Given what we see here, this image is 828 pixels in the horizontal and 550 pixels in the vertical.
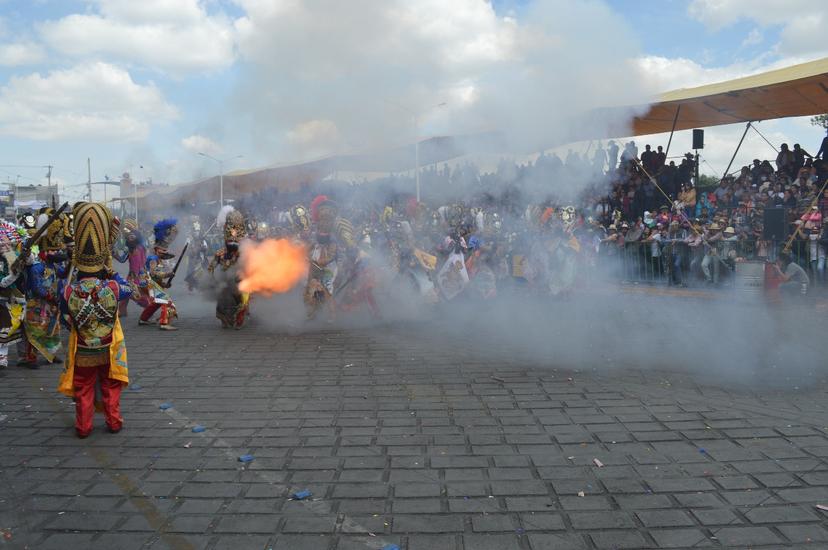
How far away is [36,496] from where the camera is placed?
365 cm

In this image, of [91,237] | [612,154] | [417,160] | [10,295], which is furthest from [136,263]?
[612,154]

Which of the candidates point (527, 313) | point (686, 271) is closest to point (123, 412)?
point (527, 313)

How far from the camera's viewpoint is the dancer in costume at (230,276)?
909cm

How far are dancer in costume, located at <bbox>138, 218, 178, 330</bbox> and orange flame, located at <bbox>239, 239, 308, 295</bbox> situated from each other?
3.69 ft

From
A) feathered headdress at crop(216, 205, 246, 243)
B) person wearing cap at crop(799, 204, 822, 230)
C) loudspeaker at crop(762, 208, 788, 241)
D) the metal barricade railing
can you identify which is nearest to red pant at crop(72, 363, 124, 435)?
feathered headdress at crop(216, 205, 246, 243)

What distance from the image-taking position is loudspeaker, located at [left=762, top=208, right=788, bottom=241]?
10.7 meters

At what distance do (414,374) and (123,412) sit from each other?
8.70ft

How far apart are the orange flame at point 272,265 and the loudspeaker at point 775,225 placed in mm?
7945

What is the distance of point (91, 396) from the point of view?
477 cm

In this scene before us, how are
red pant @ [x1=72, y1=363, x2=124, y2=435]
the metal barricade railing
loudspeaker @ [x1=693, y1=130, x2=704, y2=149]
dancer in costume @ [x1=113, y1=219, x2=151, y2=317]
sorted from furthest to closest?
loudspeaker @ [x1=693, y1=130, x2=704, y2=149] → the metal barricade railing → dancer in costume @ [x1=113, y1=219, x2=151, y2=317] → red pant @ [x1=72, y1=363, x2=124, y2=435]

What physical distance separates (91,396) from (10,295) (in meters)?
2.69

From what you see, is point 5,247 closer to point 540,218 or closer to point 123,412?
point 123,412

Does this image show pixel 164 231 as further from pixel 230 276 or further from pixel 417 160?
pixel 417 160

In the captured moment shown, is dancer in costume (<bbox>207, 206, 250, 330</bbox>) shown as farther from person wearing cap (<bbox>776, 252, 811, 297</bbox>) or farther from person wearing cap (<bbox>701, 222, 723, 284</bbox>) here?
person wearing cap (<bbox>776, 252, 811, 297</bbox>)
